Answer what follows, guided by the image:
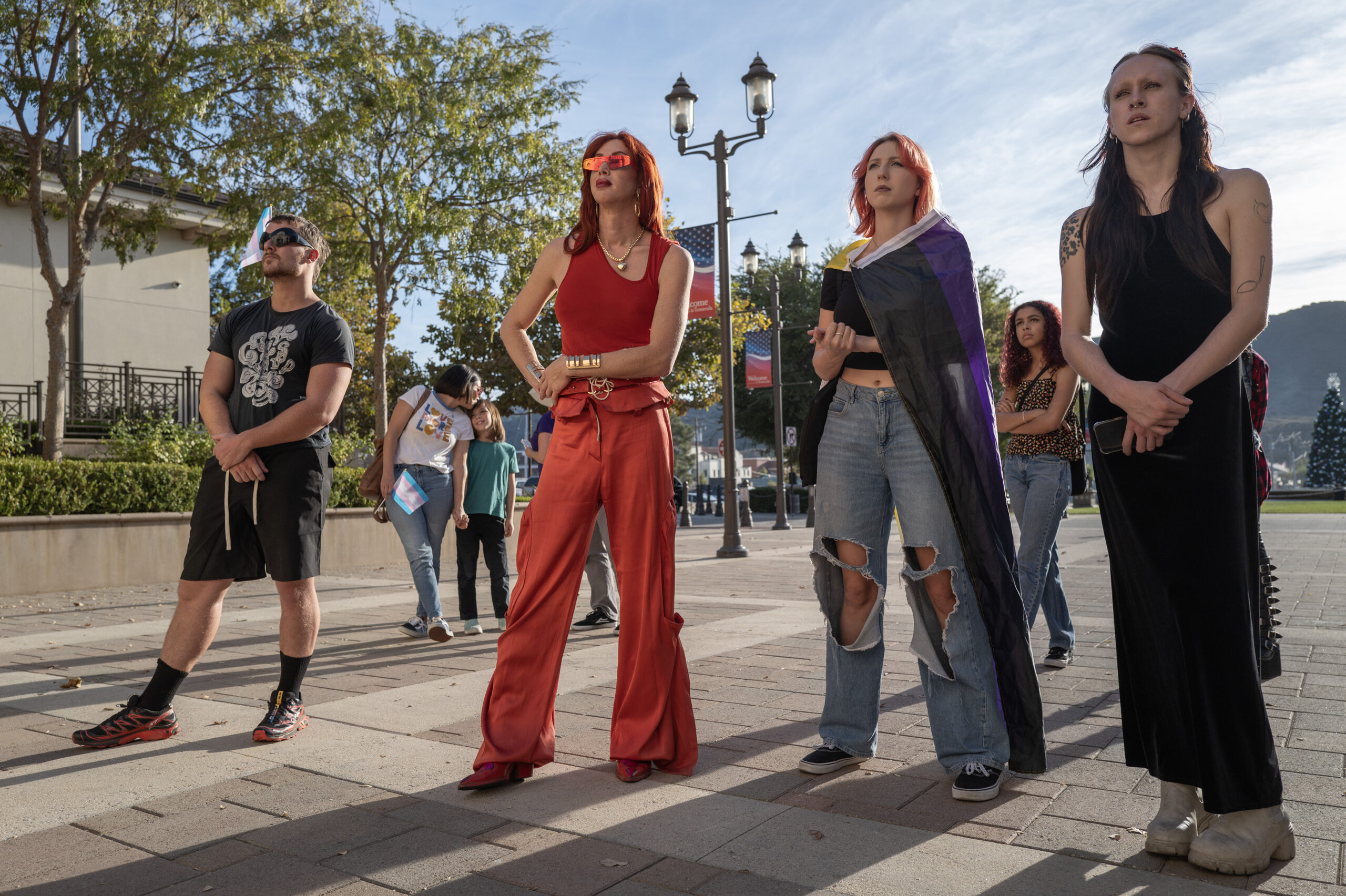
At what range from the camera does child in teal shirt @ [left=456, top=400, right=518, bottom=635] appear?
6.66m

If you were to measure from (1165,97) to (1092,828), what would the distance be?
2.01m

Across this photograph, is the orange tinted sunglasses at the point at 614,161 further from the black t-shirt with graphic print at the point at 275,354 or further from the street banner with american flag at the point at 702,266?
the street banner with american flag at the point at 702,266

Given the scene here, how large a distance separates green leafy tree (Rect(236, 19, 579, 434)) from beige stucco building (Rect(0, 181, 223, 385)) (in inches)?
110

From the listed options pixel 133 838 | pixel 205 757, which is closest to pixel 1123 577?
pixel 133 838

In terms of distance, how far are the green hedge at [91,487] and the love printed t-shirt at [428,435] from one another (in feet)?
13.4

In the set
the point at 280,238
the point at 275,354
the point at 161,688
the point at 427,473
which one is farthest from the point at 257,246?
the point at 427,473

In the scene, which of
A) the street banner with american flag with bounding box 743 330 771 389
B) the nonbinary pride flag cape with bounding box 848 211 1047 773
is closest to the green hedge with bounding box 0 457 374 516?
the nonbinary pride flag cape with bounding box 848 211 1047 773

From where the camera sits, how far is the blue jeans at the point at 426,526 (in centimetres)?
641

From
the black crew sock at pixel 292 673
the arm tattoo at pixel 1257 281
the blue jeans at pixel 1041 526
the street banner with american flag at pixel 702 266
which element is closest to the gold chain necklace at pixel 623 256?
the arm tattoo at pixel 1257 281

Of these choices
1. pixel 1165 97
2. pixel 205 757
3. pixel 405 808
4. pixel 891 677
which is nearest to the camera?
pixel 1165 97

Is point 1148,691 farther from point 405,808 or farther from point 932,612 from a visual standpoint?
point 405,808

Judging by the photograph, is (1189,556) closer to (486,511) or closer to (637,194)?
(637,194)

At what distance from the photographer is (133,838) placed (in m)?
2.70

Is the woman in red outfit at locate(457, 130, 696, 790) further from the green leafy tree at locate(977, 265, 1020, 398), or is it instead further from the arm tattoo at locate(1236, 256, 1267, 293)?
the green leafy tree at locate(977, 265, 1020, 398)
